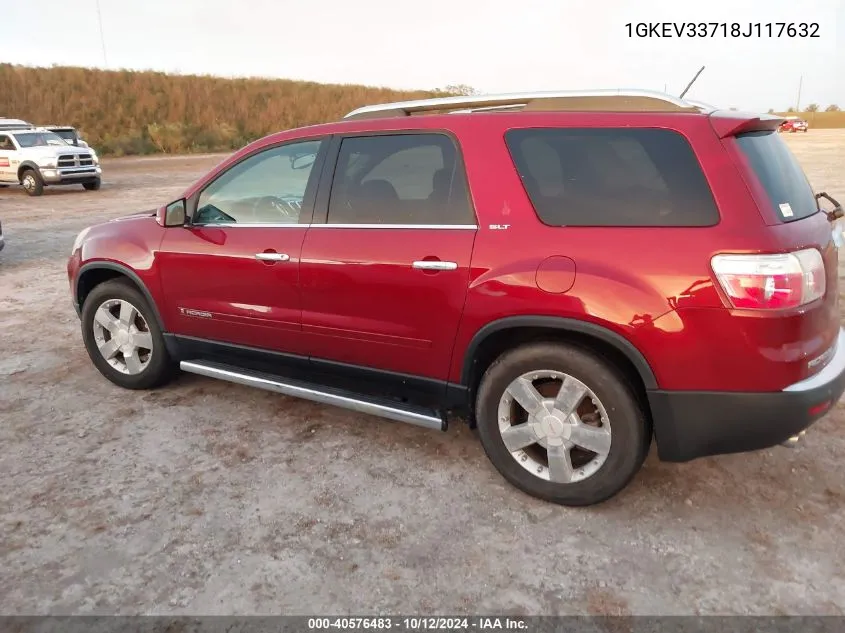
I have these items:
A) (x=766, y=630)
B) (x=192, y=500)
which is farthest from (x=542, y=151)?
(x=192, y=500)

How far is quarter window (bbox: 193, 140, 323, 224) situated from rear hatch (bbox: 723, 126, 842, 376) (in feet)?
7.22

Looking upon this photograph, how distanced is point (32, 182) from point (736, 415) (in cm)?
1964

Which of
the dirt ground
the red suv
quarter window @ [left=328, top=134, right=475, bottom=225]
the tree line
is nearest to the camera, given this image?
the dirt ground

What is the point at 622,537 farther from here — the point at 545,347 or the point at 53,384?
the point at 53,384

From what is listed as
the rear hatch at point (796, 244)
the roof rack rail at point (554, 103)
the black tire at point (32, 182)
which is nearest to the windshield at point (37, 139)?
the black tire at point (32, 182)

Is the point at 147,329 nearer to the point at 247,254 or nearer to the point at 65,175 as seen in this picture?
the point at 247,254

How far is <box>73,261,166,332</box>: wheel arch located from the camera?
14.0 ft

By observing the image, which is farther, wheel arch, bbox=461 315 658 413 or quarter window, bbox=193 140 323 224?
quarter window, bbox=193 140 323 224

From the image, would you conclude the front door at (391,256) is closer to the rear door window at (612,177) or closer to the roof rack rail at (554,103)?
the roof rack rail at (554,103)

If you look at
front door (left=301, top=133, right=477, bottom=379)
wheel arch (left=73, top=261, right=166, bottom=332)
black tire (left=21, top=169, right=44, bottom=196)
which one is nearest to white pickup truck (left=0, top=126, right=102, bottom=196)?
black tire (left=21, top=169, right=44, bottom=196)

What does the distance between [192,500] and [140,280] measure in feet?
5.62

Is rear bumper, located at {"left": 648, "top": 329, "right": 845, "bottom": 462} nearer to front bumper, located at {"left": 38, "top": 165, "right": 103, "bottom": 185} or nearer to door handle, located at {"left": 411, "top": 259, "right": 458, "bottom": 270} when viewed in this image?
door handle, located at {"left": 411, "top": 259, "right": 458, "bottom": 270}

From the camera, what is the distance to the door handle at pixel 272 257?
3639 mm

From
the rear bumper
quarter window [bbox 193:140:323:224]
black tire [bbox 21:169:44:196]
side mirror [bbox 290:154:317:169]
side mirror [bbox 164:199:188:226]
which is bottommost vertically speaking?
black tire [bbox 21:169:44:196]
